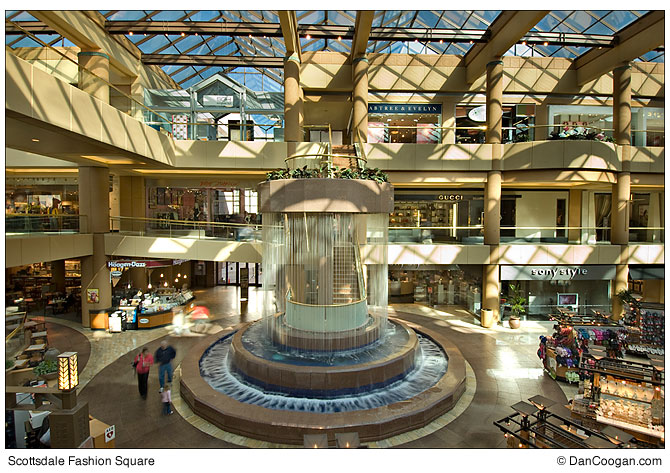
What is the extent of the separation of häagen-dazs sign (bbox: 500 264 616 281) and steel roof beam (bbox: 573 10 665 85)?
9448 millimetres

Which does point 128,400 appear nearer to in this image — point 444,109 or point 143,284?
point 143,284

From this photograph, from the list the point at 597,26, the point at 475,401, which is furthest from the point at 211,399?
the point at 597,26

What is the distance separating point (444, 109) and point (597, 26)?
770 cm

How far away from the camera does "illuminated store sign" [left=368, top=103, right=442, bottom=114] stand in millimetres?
22250

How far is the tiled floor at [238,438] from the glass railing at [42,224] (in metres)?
4.09

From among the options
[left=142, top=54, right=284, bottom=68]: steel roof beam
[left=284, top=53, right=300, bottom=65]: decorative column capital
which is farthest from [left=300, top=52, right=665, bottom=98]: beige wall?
[left=142, top=54, right=284, bottom=68]: steel roof beam

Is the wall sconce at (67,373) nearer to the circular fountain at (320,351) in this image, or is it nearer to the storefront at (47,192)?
the circular fountain at (320,351)

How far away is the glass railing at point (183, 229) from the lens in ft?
57.3

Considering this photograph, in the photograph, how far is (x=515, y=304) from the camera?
674 inches

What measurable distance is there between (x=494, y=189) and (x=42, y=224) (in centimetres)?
1850

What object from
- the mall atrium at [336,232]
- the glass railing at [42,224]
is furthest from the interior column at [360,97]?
the glass railing at [42,224]

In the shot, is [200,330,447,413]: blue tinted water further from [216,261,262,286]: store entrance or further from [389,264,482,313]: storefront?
[216,261,262,286]: store entrance

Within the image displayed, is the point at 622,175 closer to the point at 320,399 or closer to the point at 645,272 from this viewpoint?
the point at 645,272

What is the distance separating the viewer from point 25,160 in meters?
17.9
